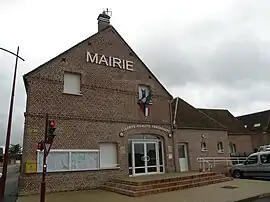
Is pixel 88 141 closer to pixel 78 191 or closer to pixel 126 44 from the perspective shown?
pixel 78 191

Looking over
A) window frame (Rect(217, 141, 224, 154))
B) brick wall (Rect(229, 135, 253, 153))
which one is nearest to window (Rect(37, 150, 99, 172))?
window frame (Rect(217, 141, 224, 154))

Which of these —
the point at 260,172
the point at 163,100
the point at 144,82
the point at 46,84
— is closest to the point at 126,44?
the point at 144,82

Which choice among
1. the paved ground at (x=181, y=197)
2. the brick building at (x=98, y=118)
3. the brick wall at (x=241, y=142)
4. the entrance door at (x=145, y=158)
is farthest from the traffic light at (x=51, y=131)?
the brick wall at (x=241, y=142)

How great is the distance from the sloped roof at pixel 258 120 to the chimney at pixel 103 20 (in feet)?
92.1

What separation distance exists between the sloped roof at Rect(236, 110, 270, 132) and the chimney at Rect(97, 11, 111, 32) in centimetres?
2807

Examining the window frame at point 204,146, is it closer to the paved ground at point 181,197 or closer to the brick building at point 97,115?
the brick building at point 97,115

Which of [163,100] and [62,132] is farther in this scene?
[163,100]

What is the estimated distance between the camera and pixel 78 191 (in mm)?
13688

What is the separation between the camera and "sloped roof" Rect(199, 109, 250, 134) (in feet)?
102

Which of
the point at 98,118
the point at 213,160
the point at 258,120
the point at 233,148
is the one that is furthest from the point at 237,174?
the point at 258,120

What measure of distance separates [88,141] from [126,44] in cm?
707

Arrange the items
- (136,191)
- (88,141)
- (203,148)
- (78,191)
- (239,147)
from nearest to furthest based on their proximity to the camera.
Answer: (136,191) < (78,191) < (88,141) < (203,148) < (239,147)

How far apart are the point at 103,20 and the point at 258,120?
99.1 ft

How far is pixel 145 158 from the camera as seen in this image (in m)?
17.1
